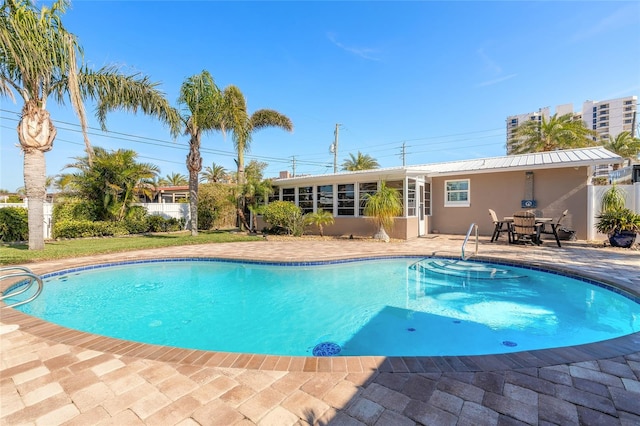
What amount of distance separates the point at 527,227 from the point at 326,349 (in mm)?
9610

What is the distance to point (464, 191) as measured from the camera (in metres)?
13.9

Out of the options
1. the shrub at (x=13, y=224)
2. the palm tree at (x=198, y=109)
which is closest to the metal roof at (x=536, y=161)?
the palm tree at (x=198, y=109)

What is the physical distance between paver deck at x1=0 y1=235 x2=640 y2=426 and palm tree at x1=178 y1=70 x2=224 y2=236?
1121 cm

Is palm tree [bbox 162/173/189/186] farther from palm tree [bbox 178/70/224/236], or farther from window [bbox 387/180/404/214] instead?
window [bbox 387/180/404/214]

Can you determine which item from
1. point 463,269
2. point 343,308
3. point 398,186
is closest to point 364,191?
point 398,186

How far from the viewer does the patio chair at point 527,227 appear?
10180mm

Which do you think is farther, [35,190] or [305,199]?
[305,199]

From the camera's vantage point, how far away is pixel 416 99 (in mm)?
20172

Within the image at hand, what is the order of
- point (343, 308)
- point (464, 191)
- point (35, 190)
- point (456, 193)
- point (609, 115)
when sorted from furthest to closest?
point (609, 115), point (456, 193), point (464, 191), point (35, 190), point (343, 308)

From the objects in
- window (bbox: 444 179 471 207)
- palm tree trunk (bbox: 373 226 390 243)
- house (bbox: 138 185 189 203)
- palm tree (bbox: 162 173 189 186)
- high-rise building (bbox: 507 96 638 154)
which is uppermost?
high-rise building (bbox: 507 96 638 154)

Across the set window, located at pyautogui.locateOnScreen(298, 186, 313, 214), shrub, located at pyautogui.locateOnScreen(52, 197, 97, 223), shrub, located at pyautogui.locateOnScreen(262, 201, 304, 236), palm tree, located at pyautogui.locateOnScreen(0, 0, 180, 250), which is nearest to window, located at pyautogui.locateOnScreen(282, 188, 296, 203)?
window, located at pyautogui.locateOnScreen(298, 186, 313, 214)

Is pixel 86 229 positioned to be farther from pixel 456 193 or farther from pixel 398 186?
pixel 456 193

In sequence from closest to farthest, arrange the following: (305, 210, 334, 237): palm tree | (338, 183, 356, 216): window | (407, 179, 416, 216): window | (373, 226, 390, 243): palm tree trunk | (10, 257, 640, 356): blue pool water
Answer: (10, 257, 640, 356): blue pool water, (373, 226, 390, 243): palm tree trunk, (407, 179, 416, 216): window, (305, 210, 334, 237): palm tree, (338, 183, 356, 216): window

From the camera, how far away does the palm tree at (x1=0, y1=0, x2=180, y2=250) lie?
7688 mm
